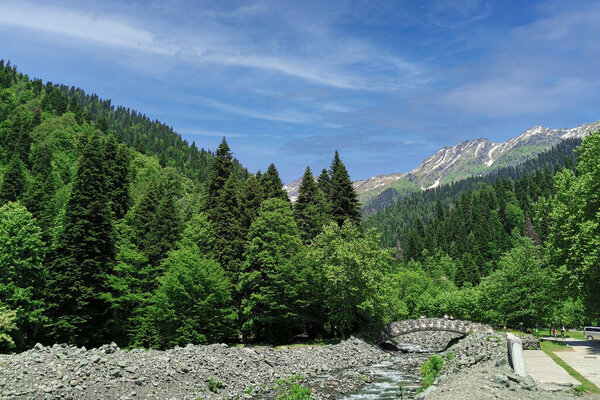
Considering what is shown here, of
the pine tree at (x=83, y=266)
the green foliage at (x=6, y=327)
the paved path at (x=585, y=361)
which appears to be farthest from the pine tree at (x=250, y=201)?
the paved path at (x=585, y=361)

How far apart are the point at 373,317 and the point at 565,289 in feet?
67.0

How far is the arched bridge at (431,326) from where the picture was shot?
54562mm

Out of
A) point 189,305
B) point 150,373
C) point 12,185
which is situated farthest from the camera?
point 12,185

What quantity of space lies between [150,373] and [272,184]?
116ft

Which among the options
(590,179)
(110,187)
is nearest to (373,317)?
(590,179)

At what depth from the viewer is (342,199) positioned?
5509cm

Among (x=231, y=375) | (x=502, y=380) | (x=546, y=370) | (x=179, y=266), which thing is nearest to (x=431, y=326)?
(x=231, y=375)

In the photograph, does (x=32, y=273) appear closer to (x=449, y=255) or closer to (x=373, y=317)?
(x=373, y=317)

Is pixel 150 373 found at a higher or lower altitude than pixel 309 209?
lower

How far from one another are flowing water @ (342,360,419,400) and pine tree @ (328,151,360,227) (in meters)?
21.8

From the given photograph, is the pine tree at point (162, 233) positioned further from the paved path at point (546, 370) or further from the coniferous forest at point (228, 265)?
the paved path at point (546, 370)

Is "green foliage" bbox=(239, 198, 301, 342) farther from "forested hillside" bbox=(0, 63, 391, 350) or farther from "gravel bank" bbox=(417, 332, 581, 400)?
"gravel bank" bbox=(417, 332, 581, 400)

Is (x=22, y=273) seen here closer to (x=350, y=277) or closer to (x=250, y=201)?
(x=250, y=201)

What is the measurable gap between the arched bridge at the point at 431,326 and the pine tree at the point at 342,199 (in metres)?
16.6
